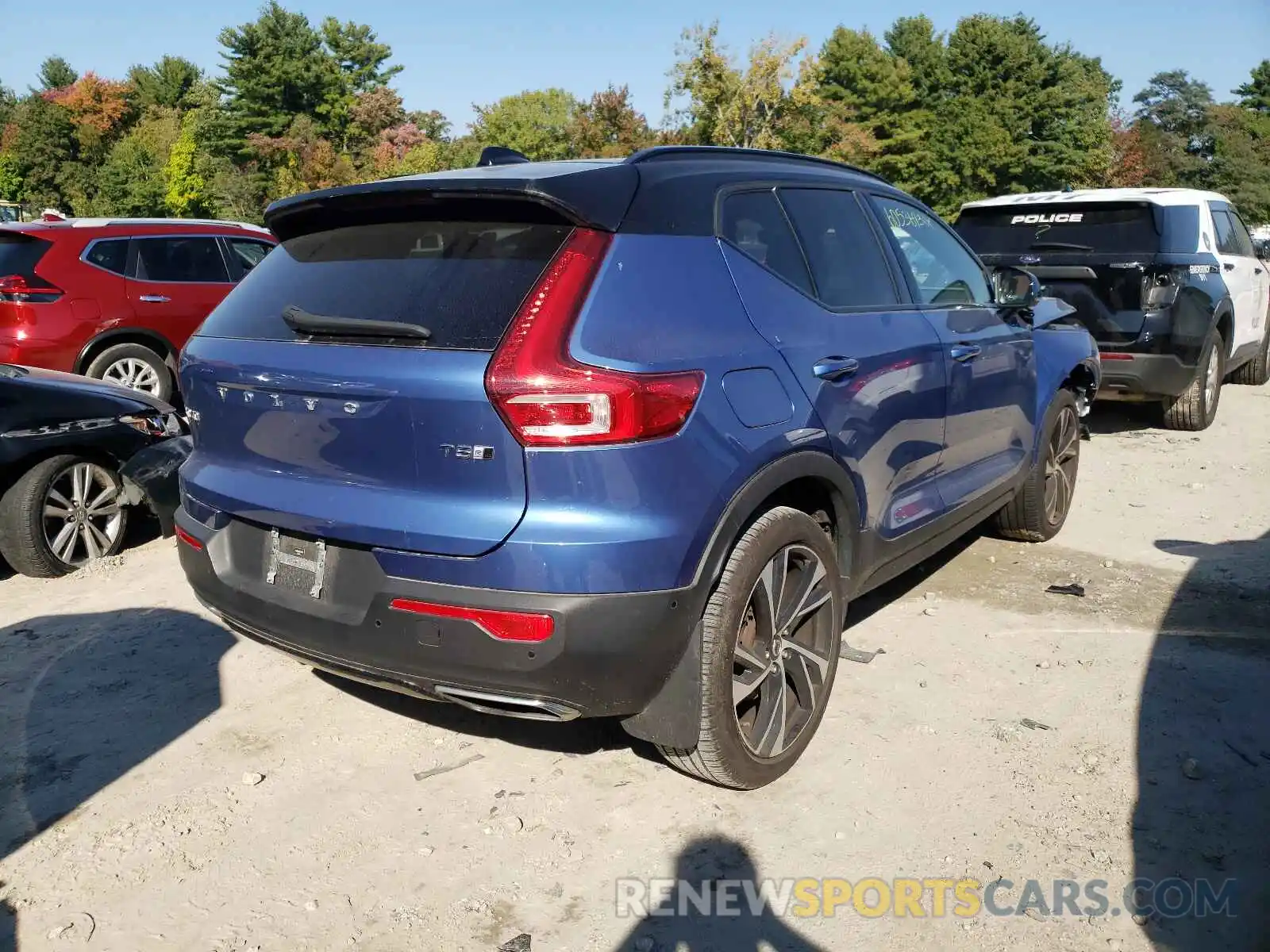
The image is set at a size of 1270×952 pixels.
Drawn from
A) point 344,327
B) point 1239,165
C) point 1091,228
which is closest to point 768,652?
point 344,327

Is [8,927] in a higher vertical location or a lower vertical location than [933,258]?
lower

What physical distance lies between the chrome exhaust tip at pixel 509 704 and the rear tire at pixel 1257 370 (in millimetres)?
10730

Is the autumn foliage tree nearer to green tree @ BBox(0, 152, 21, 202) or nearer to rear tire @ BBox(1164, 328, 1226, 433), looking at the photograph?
green tree @ BBox(0, 152, 21, 202)

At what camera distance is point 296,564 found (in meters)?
2.87

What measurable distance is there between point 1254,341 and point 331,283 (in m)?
9.98

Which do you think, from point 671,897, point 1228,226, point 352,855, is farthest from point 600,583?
point 1228,226

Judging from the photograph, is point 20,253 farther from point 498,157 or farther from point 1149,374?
point 1149,374

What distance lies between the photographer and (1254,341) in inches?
398

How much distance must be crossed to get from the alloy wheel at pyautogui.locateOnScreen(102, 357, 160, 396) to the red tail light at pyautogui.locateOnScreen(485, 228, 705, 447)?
745 cm

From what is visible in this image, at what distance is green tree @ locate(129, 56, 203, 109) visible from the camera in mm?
87250

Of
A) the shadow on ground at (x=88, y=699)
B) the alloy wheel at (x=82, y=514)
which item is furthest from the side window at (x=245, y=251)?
the shadow on ground at (x=88, y=699)

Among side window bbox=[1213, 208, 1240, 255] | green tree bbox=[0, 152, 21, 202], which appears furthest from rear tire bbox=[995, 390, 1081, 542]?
green tree bbox=[0, 152, 21, 202]

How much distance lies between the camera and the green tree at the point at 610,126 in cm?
4131

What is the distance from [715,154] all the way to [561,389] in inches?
52.0
